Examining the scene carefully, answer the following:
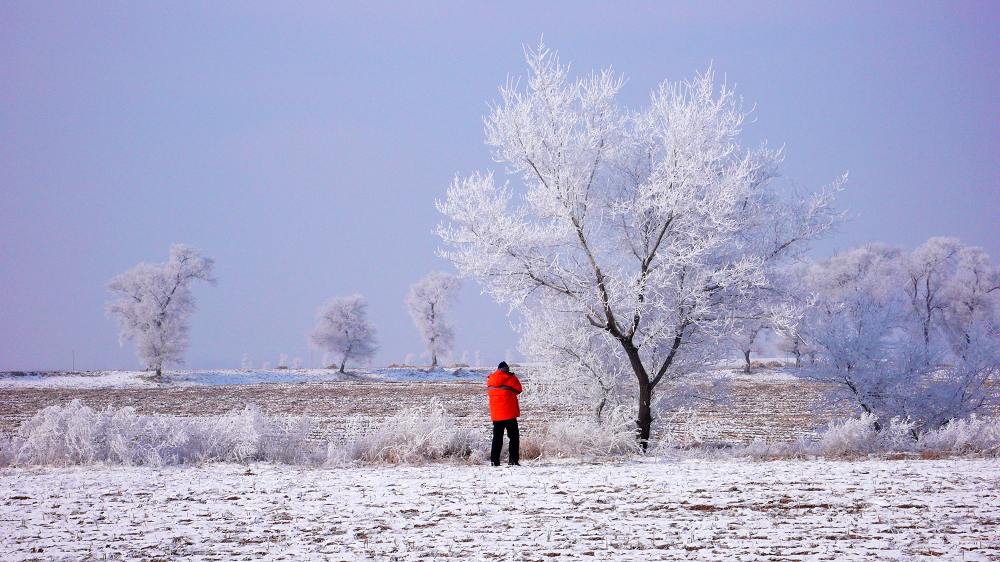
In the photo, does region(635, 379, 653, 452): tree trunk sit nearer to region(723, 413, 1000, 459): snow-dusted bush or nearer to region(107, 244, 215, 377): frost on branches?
region(723, 413, 1000, 459): snow-dusted bush

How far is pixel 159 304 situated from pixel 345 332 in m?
20.2

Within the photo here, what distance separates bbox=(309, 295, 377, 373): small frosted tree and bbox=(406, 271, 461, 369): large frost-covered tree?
7.32 meters

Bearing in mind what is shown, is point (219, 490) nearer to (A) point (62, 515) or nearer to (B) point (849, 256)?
(A) point (62, 515)

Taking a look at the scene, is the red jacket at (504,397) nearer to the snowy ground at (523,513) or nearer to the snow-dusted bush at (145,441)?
the snowy ground at (523,513)

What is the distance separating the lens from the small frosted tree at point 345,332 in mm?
80625

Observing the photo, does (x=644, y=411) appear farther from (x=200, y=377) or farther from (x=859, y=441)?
(x=200, y=377)

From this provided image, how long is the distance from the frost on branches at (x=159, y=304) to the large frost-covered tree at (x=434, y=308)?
86.6 ft

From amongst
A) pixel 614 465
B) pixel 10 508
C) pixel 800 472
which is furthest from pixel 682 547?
pixel 10 508

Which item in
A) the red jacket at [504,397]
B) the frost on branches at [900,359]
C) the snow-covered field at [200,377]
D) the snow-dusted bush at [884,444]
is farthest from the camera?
the snow-covered field at [200,377]

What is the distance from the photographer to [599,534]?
7.64m

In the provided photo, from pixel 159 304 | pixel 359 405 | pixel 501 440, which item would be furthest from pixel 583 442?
pixel 159 304

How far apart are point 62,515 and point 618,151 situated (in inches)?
479

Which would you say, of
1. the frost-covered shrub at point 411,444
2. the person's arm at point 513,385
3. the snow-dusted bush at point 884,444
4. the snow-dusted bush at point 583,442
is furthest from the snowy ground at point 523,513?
the snow-dusted bush at point 583,442

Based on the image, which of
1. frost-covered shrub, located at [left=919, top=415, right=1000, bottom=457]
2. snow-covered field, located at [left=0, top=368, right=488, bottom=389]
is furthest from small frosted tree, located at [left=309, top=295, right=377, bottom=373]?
frost-covered shrub, located at [left=919, top=415, right=1000, bottom=457]
